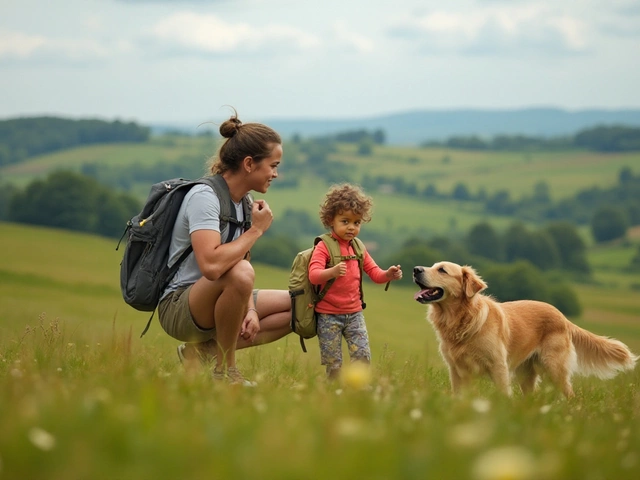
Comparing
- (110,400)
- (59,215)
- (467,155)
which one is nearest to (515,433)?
(110,400)

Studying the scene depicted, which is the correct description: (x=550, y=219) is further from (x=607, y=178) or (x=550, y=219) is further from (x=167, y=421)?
(x=167, y=421)

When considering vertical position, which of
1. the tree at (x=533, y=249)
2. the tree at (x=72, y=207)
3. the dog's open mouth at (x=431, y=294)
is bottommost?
the tree at (x=533, y=249)

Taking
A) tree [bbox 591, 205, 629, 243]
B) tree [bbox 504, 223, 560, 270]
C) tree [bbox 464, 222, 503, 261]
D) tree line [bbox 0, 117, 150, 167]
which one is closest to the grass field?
tree [bbox 464, 222, 503, 261]

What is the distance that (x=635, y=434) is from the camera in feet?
12.5

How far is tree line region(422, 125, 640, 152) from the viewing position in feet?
550

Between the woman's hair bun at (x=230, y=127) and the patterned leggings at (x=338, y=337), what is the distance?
→ 1749mm

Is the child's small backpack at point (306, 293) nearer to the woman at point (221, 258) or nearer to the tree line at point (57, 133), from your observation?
the woman at point (221, 258)

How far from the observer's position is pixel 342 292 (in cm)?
716

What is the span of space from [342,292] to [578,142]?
180 meters

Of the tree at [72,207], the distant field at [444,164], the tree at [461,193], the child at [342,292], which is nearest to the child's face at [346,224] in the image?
the child at [342,292]

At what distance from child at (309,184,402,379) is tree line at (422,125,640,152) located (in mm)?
168164

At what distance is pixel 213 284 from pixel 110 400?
313cm

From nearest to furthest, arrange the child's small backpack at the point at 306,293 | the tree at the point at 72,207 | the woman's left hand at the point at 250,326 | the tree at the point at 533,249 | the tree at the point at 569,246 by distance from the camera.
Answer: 1. the woman's left hand at the point at 250,326
2. the child's small backpack at the point at 306,293
3. the tree at the point at 72,207
4. the tree at the point at 533,249
5. the tree at the point at 569,246

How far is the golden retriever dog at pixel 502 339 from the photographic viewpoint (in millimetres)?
7473
